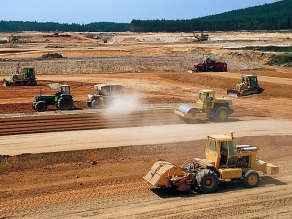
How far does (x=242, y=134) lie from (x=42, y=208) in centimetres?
1337

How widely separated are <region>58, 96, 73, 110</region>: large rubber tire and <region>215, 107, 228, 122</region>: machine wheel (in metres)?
10.4

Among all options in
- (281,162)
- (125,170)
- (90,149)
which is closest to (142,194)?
(125,170)

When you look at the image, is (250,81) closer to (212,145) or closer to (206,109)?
(206,109)

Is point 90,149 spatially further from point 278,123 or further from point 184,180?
point 278,123

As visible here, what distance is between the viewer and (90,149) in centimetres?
1939

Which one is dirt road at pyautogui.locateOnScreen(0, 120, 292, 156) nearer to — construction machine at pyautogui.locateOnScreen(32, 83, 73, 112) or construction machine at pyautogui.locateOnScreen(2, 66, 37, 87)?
construction machine at pyautogui.locateOnScreen(32, 83, 73, 112)

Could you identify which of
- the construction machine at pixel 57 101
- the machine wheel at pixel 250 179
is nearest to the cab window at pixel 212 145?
the machine wheel at pixel 250 179

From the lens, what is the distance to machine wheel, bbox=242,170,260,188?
14.5m

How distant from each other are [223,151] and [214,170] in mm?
768

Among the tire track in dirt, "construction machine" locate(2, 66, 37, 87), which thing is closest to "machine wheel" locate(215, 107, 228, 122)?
the tire track in dirt

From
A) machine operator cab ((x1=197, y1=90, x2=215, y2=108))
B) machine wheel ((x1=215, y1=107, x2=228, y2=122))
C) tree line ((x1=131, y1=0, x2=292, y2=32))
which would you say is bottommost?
machine wheel ((x1=215, y1=107, x2=228, y2=122))

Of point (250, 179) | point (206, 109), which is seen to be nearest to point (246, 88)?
point (206, 109)

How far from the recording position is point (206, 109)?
995 inches

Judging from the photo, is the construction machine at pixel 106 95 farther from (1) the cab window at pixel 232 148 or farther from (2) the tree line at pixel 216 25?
(2) the tree line at pixel 216 25
